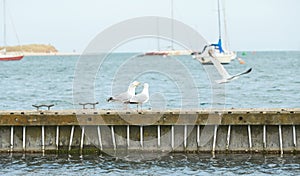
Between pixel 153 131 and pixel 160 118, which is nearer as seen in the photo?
pixel 160 118

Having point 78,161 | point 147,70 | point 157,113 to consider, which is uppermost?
point 147,70

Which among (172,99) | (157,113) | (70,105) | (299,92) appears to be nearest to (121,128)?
(157,113)

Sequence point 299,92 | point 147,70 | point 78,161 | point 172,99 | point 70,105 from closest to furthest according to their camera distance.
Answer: point 78,161
point 70,105
point 172,99
point 299,92
point 147,70

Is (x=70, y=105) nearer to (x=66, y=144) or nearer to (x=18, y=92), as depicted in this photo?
(x=18, y=92)

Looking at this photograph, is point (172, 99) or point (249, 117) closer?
point (249, 117)

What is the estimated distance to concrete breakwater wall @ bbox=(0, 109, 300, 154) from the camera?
77.1ft

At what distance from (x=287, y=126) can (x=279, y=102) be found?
2327cm

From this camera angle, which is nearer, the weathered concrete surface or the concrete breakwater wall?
the weathered concrete surface

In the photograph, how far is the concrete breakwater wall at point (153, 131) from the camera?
23500 millimetres

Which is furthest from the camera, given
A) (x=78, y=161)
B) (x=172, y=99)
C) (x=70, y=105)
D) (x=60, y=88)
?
(x=60, y=88)

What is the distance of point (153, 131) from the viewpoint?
2388 cm

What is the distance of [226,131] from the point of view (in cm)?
2381

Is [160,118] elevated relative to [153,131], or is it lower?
elevated

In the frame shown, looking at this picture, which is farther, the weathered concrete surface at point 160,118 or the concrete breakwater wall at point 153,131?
the concrete breakwater wall at point 153,131
